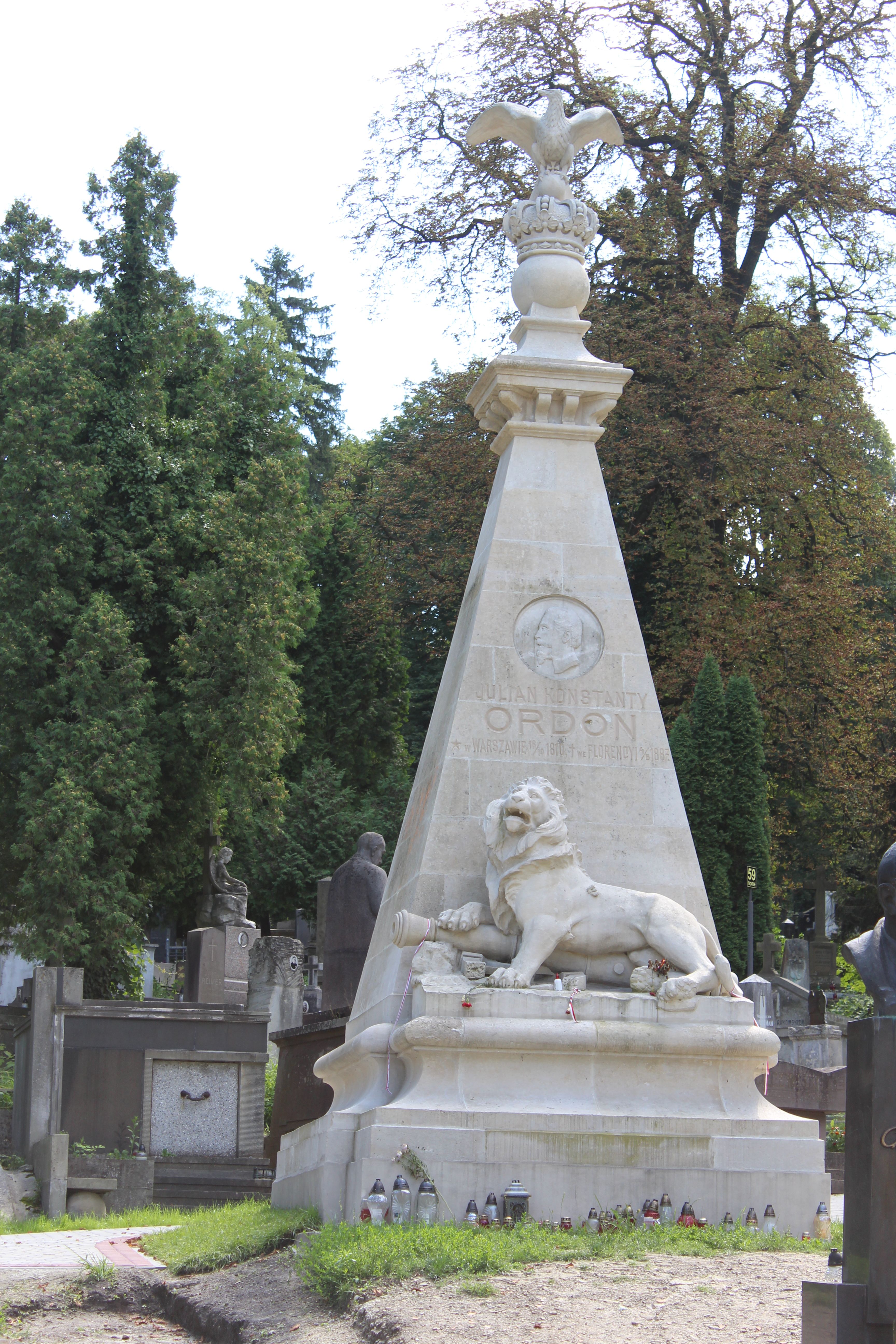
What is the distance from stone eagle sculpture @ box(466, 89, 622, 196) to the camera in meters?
12.1

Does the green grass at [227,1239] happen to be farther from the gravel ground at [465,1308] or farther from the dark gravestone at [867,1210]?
the dark gravestone at [867,1210]

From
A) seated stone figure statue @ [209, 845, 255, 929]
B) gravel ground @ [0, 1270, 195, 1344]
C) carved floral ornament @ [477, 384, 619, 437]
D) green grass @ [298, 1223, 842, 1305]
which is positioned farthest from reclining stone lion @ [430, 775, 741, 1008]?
seated stone figure statue @ [209, 845, 255, 929]

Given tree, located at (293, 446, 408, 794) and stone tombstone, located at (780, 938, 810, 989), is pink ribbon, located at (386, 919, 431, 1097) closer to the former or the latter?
stone tombstone, located at (780, 938, 810, 989)

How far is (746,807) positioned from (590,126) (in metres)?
10.0

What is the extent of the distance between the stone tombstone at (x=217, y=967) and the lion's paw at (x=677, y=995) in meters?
12.2

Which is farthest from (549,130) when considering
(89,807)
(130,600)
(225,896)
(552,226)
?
(225,896)

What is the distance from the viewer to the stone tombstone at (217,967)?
21.2m

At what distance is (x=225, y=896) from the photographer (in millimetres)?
25406

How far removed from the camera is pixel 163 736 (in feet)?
78.5

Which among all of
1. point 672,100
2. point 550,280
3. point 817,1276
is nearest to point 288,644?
point 672,100

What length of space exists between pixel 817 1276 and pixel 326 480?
3186cm

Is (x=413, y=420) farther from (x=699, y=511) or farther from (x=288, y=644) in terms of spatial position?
(x=699, y=511)

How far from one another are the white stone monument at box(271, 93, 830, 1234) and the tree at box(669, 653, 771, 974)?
29.2ft

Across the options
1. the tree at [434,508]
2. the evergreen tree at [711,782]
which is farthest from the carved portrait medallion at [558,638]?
the tree at [434,508]
